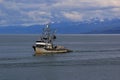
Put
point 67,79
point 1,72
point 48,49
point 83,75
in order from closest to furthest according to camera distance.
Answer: point 67,79, point 83,75, point 1,72, point 48,49

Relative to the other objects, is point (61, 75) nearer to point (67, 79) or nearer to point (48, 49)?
point (67, 79)

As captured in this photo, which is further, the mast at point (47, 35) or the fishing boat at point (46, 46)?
the mast at point (47, 35)

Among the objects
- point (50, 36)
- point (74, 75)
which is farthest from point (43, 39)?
point (74, 75)

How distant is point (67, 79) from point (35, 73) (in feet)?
34.5

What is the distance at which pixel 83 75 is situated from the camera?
70188 millimetres

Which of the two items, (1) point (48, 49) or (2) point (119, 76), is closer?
(2) point (119, 76)

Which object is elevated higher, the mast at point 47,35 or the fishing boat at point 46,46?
the mast at point 47,35

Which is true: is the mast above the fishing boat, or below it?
above

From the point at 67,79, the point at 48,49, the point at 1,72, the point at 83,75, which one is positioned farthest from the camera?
the point at 48,49

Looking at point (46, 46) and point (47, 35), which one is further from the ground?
point (47, 35)

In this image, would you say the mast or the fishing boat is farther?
the mast

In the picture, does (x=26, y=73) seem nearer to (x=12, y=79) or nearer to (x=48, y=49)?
(x=12, y=79)

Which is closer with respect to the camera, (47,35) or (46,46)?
(46,46)

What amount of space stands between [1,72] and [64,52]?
182 ft
